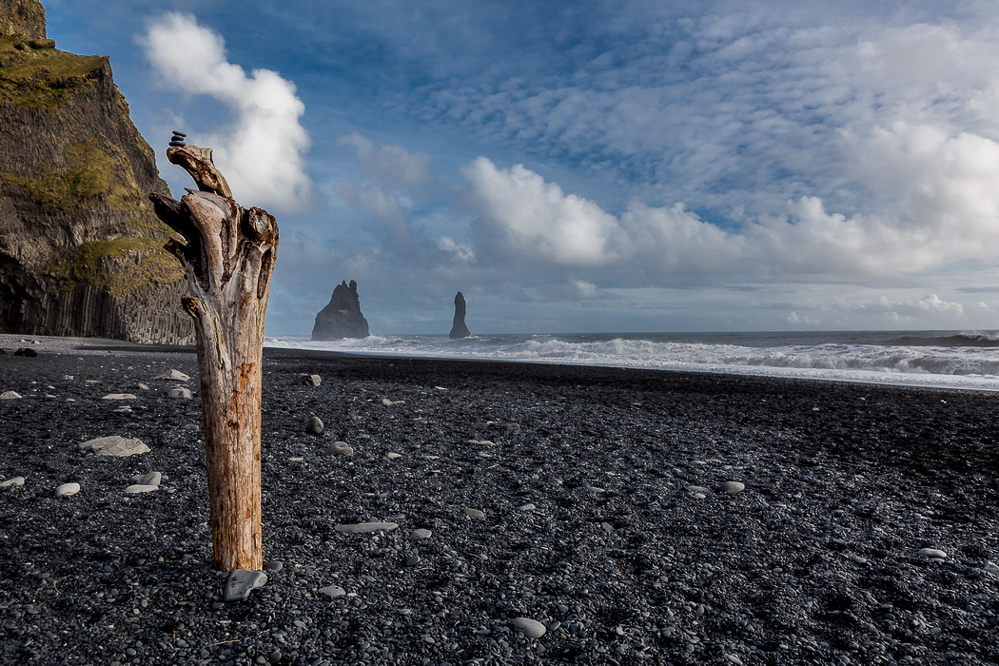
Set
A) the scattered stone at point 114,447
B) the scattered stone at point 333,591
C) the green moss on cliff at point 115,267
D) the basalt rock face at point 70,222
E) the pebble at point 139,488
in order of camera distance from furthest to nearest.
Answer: the green moss on cliff at point 115,267
the basalt rock face at point 70,222
the scattered stone at point 114,447
the pebble at point 139,488
the scattered stone at point 333,591

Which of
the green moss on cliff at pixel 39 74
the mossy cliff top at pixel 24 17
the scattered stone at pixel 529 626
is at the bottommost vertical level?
the scattered stone at pixel 529 626

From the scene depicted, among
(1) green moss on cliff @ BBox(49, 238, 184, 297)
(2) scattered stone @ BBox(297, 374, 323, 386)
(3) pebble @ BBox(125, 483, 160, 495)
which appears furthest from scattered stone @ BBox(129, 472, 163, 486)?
(1) green moss on cliff @ BBox(49, 238, 184, 297)

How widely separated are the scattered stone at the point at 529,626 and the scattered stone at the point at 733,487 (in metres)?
3.24

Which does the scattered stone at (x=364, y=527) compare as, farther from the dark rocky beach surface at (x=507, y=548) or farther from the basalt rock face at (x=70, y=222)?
the basalt rock face at (x=70, y=222)

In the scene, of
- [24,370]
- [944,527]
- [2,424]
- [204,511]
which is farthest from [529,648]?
[24,370]

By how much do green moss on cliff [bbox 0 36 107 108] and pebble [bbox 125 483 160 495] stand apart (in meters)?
51.0

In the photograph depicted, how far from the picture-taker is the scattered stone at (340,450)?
6.23m

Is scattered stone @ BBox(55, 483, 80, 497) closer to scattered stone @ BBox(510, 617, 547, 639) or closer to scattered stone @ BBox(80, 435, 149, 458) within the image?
scattered stone @ BBox(80, 435, 149, 458)

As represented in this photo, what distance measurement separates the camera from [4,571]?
312 centimetres

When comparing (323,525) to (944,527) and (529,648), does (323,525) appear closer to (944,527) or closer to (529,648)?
(529,648)

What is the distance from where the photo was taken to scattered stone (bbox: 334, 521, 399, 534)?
397 cm

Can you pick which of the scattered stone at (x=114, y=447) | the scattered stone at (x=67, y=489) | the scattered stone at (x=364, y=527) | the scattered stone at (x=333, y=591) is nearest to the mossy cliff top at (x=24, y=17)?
the scattered stone at (x=114, y=447)

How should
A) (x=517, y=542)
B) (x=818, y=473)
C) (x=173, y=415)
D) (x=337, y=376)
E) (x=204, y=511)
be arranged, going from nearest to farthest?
1. (x=517, y=542)
2. (x=204, y=511)
3. (x=818, y=473)
4. (x=173, y=415)
5. (x=337, y=376)

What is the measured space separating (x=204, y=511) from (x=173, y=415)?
4410 millimetres
